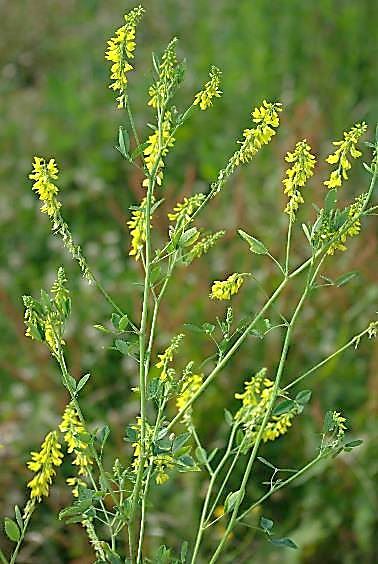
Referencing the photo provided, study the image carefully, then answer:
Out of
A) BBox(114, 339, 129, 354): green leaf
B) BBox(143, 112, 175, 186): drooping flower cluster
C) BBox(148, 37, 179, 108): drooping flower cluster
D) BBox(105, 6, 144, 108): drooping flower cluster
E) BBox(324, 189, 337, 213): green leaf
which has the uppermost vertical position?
BBox(105, 6, 144, 108): drooping flower cluster

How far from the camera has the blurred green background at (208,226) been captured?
7.20 feet

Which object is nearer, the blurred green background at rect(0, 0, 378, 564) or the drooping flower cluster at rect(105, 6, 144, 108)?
the drooping flower cluster at rect(105, 6, 144, 108)

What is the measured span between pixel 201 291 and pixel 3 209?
1118 millimetres

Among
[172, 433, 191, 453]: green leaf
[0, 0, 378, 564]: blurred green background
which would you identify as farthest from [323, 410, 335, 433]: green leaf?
[0, 0, 378, 564]: blurred green background

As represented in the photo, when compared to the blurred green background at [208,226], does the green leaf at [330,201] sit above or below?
below

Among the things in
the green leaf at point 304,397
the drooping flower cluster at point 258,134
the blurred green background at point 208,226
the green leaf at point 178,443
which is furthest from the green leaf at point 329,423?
the blurred green background at point 208,226

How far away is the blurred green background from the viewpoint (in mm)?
2195

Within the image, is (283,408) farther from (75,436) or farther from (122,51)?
(122,51)

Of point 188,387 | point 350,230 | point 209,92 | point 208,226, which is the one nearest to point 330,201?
point 350,230

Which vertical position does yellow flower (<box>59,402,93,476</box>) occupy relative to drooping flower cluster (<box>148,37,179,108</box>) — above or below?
below

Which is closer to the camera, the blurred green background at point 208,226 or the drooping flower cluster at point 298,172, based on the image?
the drooping flower cluster at point 298,172

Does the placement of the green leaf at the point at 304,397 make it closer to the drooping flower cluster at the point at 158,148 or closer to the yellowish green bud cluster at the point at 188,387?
the yellowish green bud cluster at the point at 188,387

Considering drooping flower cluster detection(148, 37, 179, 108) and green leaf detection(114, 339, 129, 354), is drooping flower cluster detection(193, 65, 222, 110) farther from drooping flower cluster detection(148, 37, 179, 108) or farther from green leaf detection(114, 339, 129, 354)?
green leaf detection(114, 339, 129, 354)

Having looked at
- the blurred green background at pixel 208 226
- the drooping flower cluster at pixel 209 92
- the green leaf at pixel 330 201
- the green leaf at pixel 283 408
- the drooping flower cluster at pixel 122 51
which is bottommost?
the green leaf at pixel 283 408
